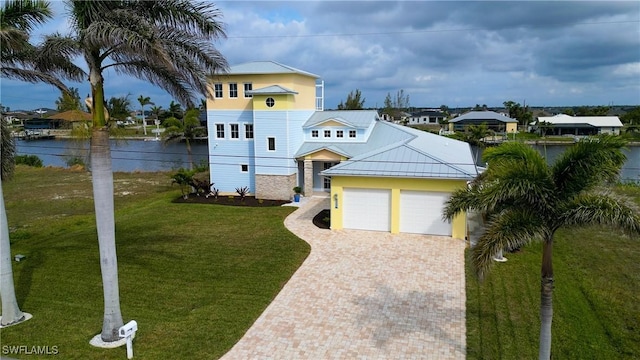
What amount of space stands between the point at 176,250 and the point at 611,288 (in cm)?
A: 1367

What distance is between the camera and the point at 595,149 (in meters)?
6.50

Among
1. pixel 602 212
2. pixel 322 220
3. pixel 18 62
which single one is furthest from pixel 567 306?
pixel 18 62

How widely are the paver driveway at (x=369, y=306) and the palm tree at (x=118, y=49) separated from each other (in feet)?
11.7

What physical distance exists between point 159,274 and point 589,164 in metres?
11.6

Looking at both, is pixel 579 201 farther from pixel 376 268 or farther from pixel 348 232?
pixel 348 232

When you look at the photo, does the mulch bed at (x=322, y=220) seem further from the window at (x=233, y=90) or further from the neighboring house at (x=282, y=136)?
the window at (x=233, y=90)

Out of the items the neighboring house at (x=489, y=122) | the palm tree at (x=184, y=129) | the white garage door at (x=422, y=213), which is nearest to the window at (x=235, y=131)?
the palm tree at (x=184, y=129)

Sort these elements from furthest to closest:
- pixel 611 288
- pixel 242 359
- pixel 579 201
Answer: pixel 611 288 → pixel 242 359 → pixel 579 201

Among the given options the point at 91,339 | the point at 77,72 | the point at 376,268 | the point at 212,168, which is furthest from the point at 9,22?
the point at 212,168

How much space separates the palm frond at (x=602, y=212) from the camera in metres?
6.08

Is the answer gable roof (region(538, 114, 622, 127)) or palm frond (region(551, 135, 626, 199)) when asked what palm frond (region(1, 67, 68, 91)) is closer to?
palm frond (region(551, 135, 626, 199))

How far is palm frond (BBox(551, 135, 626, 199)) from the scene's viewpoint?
6.45 m

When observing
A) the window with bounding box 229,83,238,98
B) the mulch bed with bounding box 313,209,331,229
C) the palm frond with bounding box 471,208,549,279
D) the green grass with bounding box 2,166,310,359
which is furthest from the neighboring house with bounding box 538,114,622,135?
the palm frond with bounding box 471,208,549,279

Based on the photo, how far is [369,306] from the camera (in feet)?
36.7
